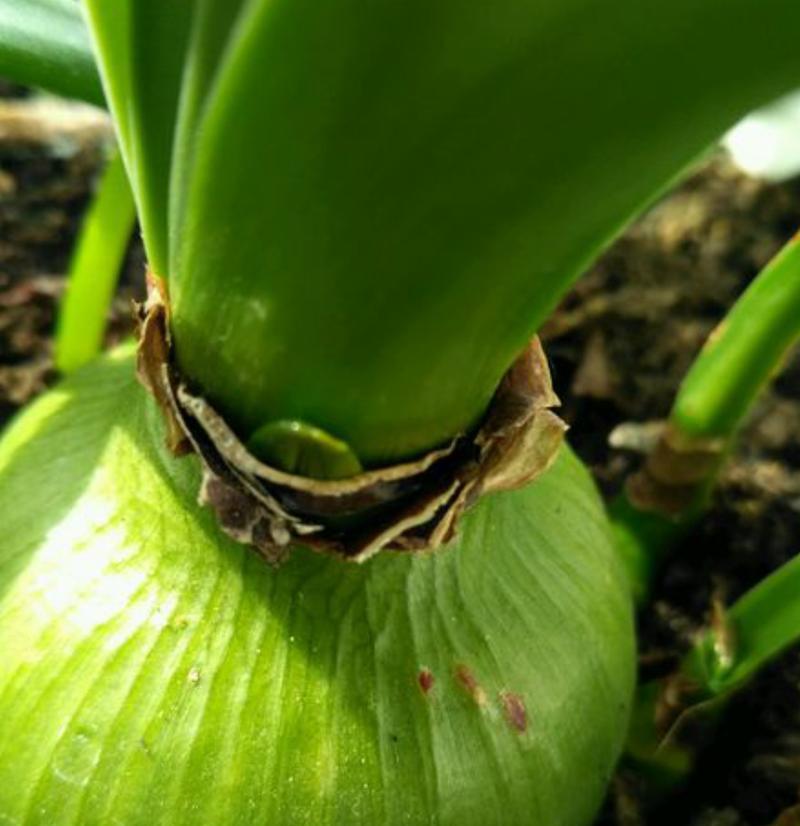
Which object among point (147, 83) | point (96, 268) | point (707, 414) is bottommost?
point (96, 268)

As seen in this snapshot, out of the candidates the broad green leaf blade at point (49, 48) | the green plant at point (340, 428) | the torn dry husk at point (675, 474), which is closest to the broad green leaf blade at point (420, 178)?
the green plant at point (340, 428)

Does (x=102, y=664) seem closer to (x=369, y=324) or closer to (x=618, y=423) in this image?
(x=369, y=324)

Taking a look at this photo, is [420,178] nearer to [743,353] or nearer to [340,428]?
[340,428]

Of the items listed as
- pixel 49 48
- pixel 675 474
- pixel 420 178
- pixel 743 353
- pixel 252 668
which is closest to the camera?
pixel 420 178

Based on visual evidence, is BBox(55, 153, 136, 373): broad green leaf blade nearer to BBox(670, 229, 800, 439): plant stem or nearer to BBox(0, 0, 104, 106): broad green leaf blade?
BBox(0, 0, 104, 106): broad green leaf blade

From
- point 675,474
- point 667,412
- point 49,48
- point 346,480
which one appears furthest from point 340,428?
point 667,412

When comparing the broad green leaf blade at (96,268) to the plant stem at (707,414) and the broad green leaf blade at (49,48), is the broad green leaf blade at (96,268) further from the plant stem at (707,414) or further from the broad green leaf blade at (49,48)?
the plant stem at (707,414)

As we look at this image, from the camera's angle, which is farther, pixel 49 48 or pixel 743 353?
pixel 743 353
